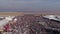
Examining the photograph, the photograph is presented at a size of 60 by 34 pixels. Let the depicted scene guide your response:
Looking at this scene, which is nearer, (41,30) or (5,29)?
(5,29)

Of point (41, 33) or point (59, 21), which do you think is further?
point (59, 21)

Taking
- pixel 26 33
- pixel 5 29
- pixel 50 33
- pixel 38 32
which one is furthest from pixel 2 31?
pixel 50 33

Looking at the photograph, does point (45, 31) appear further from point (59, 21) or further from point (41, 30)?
point (59, 21)

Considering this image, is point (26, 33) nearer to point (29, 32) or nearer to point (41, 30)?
point (29, 32)

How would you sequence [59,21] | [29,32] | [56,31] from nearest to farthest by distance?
[56,31] < [29,32] < [59,21]

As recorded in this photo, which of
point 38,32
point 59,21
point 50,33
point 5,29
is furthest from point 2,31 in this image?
point 59,21

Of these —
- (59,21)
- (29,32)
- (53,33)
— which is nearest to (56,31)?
(53,33)

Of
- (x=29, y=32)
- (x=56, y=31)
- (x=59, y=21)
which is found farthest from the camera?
(x=59, y=21)
